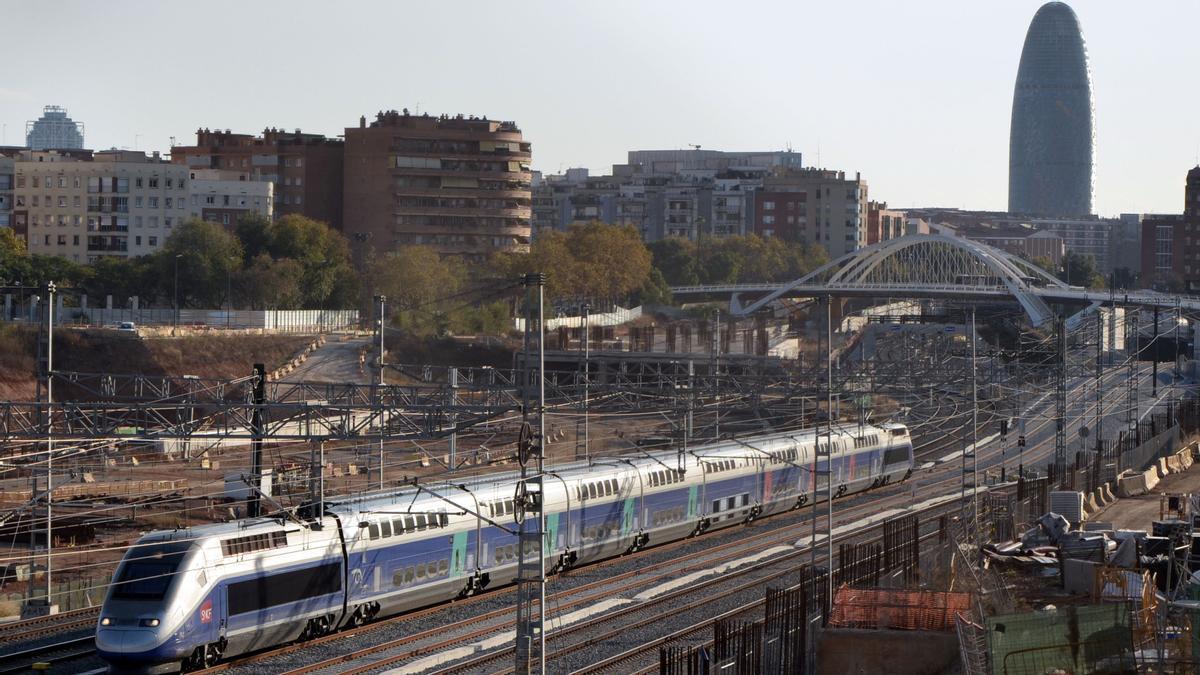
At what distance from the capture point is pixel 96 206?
4754 inches

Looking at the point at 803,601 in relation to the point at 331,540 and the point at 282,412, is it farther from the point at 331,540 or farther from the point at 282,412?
the point at 282,412

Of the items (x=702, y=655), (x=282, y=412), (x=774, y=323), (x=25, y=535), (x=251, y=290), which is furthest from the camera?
(x=774, y=323)

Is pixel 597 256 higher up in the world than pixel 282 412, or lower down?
higher up

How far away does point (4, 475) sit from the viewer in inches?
2196

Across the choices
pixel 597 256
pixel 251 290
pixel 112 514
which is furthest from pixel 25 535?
pixel 597 256

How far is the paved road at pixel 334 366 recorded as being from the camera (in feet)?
287

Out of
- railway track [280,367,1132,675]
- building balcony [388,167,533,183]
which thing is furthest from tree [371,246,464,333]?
railway track [280,367,1132,675]

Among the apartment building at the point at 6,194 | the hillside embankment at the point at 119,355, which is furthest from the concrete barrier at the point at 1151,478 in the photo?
the apartment building at the point at 6,194

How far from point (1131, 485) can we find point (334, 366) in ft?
164

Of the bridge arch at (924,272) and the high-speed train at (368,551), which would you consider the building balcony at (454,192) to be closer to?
the bridge arch at (924,272)

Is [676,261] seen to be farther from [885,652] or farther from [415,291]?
[885,652]

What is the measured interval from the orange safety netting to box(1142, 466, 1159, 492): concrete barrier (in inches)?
1047

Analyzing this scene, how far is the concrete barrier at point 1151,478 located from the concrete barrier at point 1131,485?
32cm

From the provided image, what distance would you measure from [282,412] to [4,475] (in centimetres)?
1461
